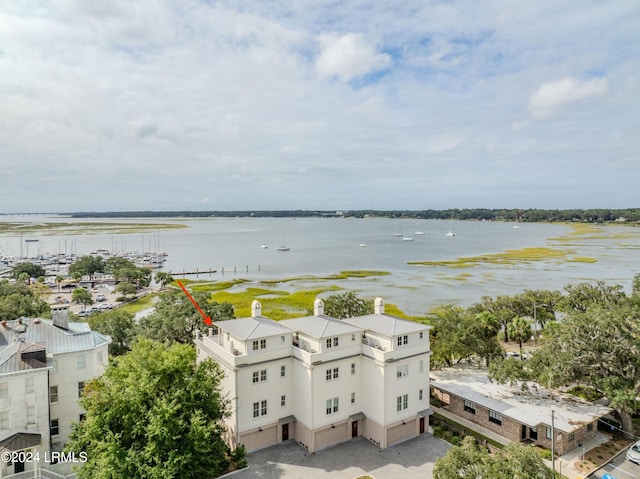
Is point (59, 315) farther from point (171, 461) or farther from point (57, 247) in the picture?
point (57, 247)

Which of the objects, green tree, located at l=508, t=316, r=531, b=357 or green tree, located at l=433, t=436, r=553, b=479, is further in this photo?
green tree, located at l=508, t=316, r=531, b=357

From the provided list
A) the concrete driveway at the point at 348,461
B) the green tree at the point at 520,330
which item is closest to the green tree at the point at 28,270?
the concrete driveway at the point at 348,461

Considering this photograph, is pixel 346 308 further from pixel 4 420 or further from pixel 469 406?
pixel 4 420

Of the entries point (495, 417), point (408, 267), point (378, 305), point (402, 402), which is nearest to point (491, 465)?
point (402, 402)

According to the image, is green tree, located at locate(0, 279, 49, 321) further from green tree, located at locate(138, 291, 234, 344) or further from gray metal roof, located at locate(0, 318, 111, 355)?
gray metal roof, located at locate(0, 318, 111, 355)

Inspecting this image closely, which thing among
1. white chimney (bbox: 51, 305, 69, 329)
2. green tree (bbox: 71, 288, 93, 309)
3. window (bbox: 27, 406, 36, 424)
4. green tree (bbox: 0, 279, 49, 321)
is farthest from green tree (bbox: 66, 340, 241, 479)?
green tree (bbox: 71, 288, 93, 309)

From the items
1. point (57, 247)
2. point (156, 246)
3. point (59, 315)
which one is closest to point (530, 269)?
point (59, 315)
